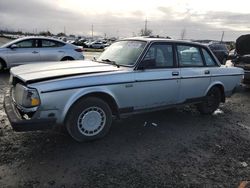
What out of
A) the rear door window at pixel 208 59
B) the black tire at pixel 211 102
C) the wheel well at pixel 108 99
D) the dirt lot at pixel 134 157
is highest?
the rear door window at pixel 208 59

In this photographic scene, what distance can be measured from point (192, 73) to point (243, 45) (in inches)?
247

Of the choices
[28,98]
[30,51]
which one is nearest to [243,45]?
[30,51]

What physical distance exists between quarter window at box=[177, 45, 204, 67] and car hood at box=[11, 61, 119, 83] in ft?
5.03

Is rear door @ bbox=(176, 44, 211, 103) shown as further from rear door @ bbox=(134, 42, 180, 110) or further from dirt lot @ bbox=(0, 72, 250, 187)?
dirt lot @ bbox=(0, 72, 250, 187)

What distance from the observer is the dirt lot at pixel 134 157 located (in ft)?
11.9

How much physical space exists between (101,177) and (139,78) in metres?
1.97

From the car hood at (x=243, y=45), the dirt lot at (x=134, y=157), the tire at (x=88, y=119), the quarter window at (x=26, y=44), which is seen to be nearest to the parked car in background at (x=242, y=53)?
the car hood at (x=243, y=45)

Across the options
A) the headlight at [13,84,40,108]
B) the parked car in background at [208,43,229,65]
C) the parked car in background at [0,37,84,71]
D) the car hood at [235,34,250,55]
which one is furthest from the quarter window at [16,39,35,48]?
the parked car in background at [208,43,229,65]

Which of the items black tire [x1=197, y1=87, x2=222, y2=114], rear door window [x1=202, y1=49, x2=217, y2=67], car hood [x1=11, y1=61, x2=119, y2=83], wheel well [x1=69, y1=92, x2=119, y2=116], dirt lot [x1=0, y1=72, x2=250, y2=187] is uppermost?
rear door window [x1=202, y1=49, x2=217, y2=67]

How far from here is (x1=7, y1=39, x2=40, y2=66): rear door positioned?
11055mm

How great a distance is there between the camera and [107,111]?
4754mm

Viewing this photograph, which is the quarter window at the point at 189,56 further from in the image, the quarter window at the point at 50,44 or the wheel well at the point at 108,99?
the quarter window at the point at 50,44

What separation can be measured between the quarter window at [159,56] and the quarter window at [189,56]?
26cm

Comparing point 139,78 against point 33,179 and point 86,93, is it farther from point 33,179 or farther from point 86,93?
point 33,179
